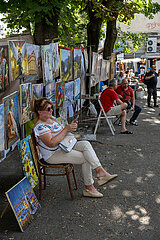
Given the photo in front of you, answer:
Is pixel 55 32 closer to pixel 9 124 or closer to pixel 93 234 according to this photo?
pixel 9 124

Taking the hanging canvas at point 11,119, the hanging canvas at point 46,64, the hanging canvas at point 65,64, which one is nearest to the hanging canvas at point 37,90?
the hanging canvas at point 46,64

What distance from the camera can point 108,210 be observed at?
414cm

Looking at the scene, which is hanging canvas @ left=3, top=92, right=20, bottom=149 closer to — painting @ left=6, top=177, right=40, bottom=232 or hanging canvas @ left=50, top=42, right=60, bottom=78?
painting @ left=6, top=177, right=40, bottom=232

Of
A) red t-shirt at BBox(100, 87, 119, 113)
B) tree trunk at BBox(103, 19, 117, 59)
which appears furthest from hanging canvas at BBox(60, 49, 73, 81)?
tree trunk at BBox(103, 19, 117, 59)

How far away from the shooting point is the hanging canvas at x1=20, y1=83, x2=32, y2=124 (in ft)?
13.7

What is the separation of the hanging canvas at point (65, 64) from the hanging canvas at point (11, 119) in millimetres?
2374

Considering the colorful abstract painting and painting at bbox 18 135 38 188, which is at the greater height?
the colorful abstract painting

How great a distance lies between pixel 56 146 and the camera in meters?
4.38

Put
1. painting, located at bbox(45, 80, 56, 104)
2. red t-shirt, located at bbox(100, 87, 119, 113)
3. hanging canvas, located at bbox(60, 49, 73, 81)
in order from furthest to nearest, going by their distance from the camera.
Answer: red t-shirt, located at bbox(100, 87, 119, 113)
hanging canvas, located at bbox(60, 49, 73, 81)
painting, located at bbox(45, 80, 56, 104)

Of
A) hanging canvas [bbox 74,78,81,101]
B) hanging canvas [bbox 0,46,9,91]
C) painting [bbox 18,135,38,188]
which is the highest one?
hanging canvas [bbox 0,46,9,91]

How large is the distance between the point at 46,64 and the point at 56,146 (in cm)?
163

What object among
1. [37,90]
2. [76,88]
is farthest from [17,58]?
[76,88]

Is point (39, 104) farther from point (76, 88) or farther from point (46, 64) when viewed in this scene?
point (76, 88)

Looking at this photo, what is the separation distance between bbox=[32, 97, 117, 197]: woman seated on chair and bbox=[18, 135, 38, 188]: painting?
0.57 feet
